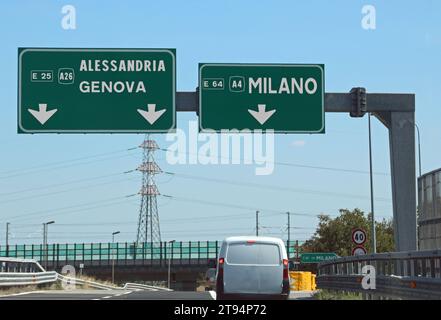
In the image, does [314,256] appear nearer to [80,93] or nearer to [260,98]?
[260,98]

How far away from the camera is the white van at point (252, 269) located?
23.7 meters

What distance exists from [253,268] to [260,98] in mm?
7234

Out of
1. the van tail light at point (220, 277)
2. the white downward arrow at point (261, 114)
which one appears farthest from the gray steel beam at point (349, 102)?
the van tail light at point (220, 277)

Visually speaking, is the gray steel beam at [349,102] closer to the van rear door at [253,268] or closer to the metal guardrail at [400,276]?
the metal guardrail at [400,276]

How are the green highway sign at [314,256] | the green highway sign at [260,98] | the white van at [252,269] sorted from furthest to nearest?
the green highway sign at [314,256] → the green highway sign at [260,98] → the white van at [252,269]

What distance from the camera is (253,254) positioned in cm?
2391

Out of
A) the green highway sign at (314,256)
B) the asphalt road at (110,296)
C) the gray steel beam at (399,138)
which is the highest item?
the gray steel beam at (399,138)

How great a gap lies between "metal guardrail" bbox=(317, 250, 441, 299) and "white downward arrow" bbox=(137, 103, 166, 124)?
7.22 metres

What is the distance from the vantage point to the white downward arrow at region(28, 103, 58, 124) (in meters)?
29.0

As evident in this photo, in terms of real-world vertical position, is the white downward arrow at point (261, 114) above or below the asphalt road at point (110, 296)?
above

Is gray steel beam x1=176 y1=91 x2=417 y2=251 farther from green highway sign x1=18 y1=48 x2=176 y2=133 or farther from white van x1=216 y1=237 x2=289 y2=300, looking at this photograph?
white van x1=216 y1=237 x2=289 y2=300
